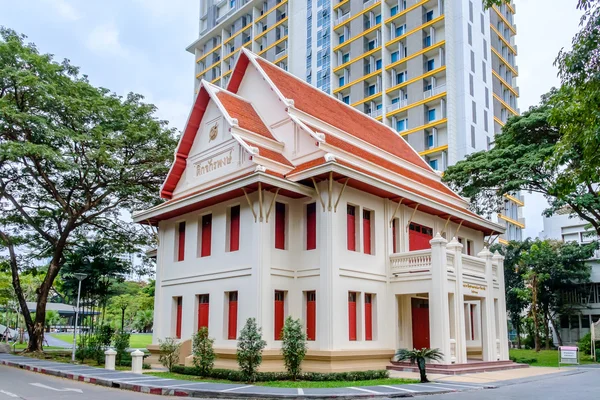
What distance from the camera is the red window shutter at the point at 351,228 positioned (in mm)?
19562

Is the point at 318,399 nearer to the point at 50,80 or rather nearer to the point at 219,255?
the point at 219,255

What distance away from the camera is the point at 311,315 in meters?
18.7

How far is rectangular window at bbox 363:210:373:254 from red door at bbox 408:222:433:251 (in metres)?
2.34

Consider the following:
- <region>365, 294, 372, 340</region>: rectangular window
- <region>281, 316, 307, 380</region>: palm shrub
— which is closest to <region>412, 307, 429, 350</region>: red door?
<region>365, 294, 372, 340</region>: rectangular window

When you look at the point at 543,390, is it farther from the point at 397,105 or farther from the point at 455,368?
the point at 397,105

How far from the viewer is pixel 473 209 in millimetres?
28656

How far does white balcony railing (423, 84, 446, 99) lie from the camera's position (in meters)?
49.2

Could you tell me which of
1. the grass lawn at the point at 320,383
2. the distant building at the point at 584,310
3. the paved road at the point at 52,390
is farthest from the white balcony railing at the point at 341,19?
the paved road at the point at 52,390

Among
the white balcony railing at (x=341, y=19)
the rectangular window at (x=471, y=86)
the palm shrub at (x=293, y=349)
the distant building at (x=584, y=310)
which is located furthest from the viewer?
the white balcony railing at (x=341, y=19)

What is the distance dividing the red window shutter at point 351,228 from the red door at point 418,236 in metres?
3.22

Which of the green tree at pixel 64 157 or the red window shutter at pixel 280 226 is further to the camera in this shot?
the green tree at pixel 64 157

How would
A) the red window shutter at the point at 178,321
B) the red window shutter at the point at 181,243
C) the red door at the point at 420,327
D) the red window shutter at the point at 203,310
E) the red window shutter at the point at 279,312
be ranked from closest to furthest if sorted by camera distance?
the red window shutter at the point at 279,312 → the red window shutter at the point at 203,310 → the red door at the point at 420,327 → the red window shutter at the point at 178,321 → the red window shutter at the point at 181,243

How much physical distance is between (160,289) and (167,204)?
3.70 m

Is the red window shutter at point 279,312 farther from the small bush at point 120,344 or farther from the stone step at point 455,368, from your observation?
the small bush at point 120,344
